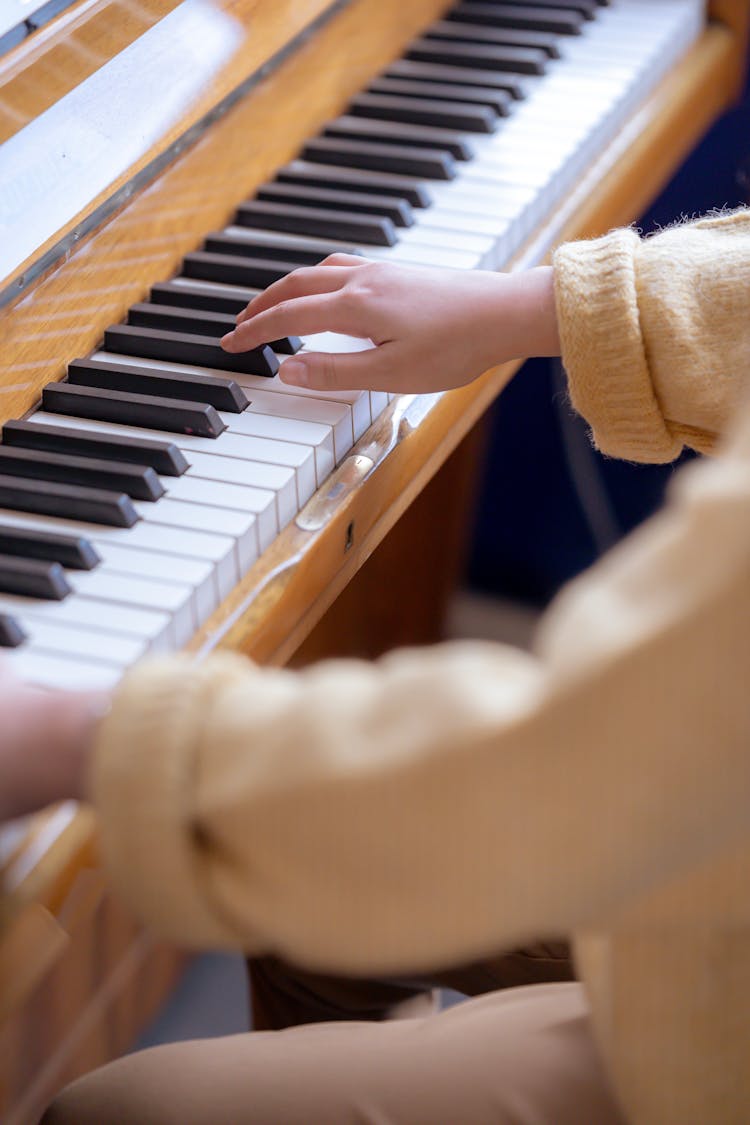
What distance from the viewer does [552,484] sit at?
230cm

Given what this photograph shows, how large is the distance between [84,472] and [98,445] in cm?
3

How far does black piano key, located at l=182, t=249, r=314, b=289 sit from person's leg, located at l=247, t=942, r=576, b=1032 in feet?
1.82

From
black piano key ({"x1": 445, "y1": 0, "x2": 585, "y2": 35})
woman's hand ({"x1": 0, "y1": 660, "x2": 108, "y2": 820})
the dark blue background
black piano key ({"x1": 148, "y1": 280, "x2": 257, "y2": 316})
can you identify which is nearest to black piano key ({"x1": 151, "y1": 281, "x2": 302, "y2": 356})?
black piano key ({"x1": 148, "y1": 280, "x2": 257, "y2": 316})

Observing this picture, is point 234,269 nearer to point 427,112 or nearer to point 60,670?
point 427,112

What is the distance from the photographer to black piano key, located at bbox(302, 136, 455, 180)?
136 centimetres

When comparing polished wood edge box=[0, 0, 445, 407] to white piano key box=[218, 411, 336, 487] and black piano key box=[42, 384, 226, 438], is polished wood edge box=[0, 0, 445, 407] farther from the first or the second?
white piano key box=[218, 411, 336, 487]

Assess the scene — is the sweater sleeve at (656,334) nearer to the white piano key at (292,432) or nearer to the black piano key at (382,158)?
the white piano key at (292,432)

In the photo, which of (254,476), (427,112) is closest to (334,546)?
(254,476)

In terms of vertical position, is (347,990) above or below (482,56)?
below

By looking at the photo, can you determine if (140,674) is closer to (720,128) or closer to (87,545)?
(87,545)

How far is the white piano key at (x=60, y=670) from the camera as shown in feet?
2.54

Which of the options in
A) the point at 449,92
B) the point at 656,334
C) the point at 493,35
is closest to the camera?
the point at 656,334

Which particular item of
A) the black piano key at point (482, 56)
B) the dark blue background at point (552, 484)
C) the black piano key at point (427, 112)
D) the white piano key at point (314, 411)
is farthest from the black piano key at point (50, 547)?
the dark blue background at point (552, 484)

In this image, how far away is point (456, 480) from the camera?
195 centimetres
